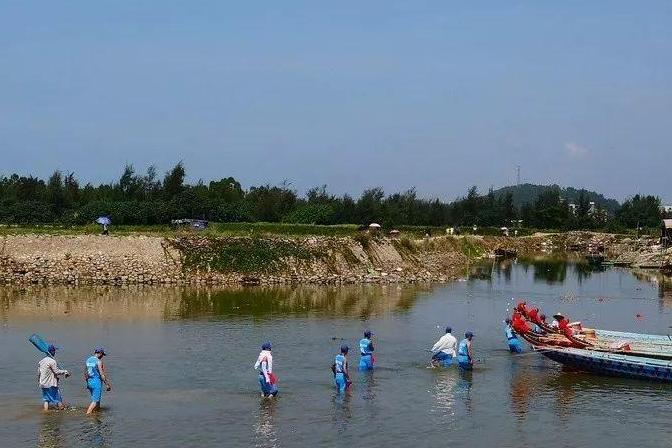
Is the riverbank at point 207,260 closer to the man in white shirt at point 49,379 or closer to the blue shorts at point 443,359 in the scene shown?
the blue shorts at point 443,359

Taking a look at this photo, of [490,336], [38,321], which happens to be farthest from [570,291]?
[38,321]

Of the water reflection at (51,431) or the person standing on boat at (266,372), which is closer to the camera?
the water reflection at (51,431)

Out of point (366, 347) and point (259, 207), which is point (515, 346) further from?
point (259, 207)

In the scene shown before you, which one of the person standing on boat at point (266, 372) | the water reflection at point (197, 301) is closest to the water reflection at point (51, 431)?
the person standing on boat at point (266, 372)

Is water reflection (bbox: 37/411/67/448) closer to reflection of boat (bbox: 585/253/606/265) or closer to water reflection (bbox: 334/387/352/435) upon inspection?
water reflection (bbox: 334/387/352/435)

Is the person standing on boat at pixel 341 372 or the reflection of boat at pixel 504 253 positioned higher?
the reflection of boat at pixel 504 253

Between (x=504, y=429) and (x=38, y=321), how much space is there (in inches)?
1102

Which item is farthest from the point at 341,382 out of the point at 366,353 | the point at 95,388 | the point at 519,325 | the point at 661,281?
the point at 661,281

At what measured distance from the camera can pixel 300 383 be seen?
99.7ft

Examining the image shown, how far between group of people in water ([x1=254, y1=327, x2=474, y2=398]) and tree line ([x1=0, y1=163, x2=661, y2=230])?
60.6 meters

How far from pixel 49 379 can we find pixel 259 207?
102 metres

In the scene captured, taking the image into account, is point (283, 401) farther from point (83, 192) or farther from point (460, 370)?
point (83, 192)

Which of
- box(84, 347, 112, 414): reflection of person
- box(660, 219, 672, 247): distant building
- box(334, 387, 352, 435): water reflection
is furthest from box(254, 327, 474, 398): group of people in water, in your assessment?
box(660, 219, 672, 247): distant building

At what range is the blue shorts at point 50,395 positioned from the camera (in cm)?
2498
